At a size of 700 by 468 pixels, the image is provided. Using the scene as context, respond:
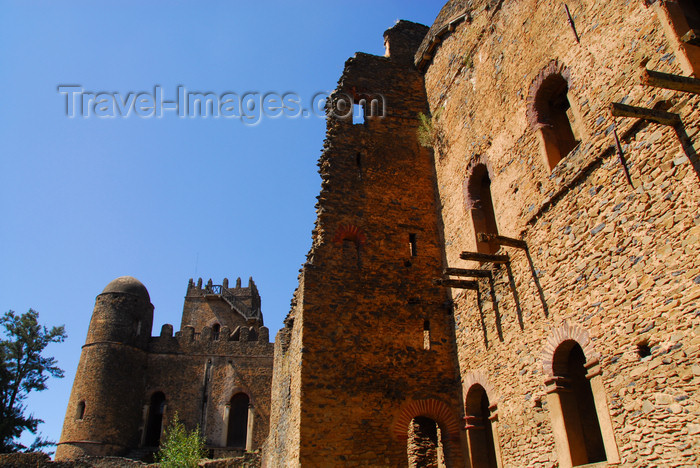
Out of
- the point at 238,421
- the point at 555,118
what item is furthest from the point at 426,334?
the point at 238,421

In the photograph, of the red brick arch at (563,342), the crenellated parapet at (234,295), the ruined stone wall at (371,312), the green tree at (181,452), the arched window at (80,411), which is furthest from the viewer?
the crenellated parapet at (234,295)

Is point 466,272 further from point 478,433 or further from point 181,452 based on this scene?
point 181,452

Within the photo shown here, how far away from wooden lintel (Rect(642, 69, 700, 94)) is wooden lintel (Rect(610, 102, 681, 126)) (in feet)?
1.42

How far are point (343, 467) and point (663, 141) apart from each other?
6.77m

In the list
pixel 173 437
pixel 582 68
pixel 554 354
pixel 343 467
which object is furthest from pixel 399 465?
pixel 173 437

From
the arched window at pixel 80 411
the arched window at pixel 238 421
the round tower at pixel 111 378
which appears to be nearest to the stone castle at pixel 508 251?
the arched window at pixel 238 421

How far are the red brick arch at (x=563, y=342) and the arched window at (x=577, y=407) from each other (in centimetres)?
4

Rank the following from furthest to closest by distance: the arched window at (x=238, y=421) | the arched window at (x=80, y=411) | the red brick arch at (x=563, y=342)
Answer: the arched window at (x=238, y=421) → the arched window at (x=80, y=411) → the red brick arch at (x=563, y=342)

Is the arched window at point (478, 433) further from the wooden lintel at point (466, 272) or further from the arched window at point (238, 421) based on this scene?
the arched window at point (238, 421)

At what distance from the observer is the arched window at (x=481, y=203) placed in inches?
390

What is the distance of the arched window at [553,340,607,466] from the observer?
676 centimetres

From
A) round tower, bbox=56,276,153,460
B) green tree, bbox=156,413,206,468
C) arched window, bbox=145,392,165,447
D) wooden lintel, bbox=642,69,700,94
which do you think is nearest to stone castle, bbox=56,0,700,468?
wooden lintel, bbox=642,69,700,94

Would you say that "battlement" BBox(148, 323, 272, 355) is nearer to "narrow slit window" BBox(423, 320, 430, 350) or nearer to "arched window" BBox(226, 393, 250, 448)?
"arched window" BBox(226, 393, 250, 448)

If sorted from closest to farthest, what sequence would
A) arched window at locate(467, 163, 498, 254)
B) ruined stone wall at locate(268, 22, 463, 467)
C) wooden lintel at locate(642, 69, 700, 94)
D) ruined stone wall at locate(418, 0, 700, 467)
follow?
wooden lintel at locate(642, 69, 700, 94) → ruined stone wall at locate(418, 0, 700, 467) → ruined stone wall at locate(268, 22, 463, 467) → arched window at locate(467, 163, 498, 254)
